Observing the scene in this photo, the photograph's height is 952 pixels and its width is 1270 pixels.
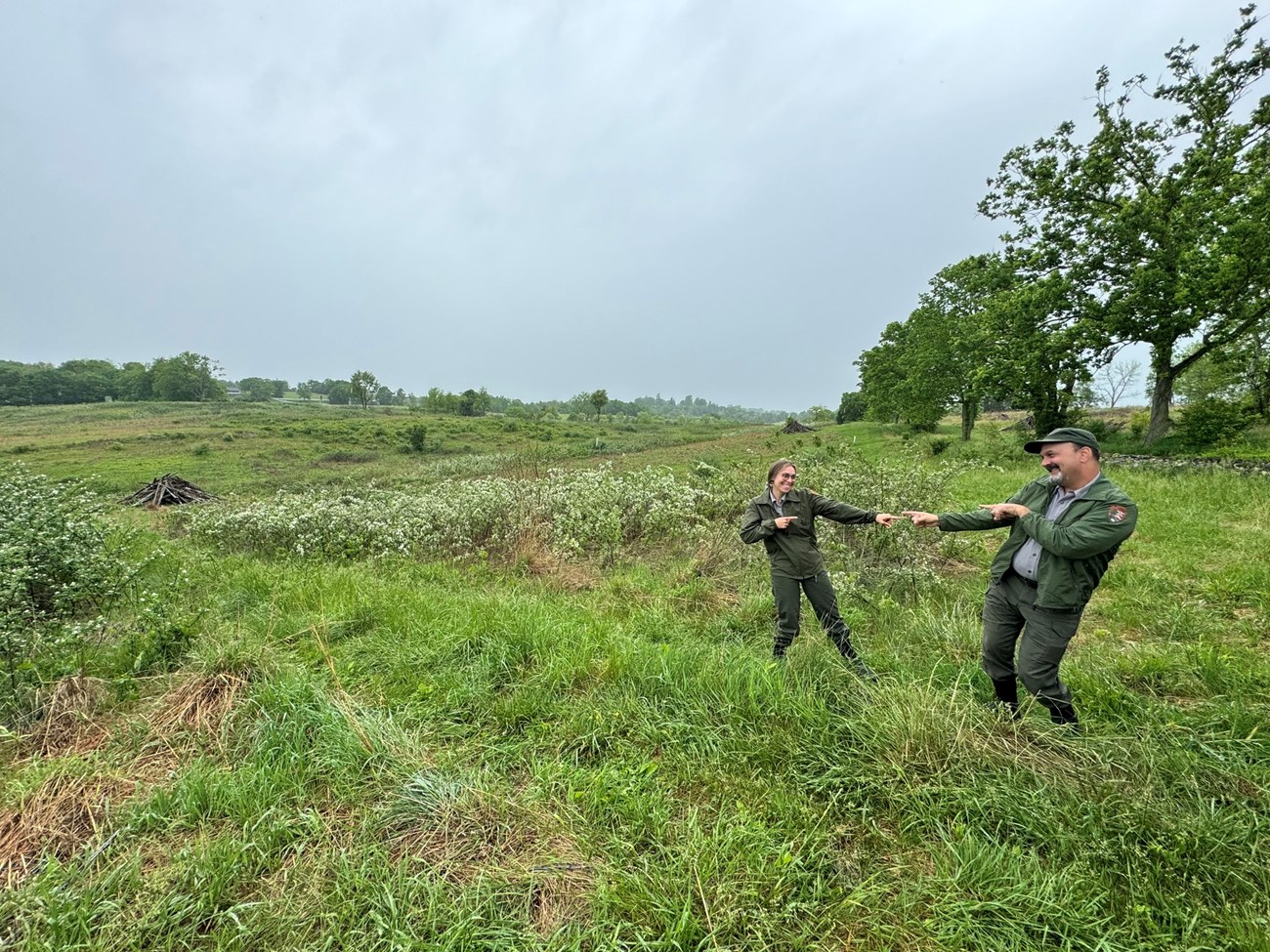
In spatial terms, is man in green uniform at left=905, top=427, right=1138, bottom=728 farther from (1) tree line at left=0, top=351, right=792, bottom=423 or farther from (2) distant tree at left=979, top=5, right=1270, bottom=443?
(1) tree line at left=0, top=351, right=792, bottom=423

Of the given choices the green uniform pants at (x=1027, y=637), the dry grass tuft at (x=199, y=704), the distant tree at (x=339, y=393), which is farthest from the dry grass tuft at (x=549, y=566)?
the distant tree at (x=339, y=393)

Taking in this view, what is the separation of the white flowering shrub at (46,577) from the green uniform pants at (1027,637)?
21.6ft

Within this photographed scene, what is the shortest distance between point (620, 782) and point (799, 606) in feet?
7.22

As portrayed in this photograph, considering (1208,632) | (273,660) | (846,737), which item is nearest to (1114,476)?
(1208,632)

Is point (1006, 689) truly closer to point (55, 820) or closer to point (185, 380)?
point (55, 820)

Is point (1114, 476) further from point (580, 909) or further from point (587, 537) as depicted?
point (580, 909)

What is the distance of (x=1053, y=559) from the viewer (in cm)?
295

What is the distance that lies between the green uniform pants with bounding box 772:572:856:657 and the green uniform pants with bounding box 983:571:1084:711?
1.07 metres

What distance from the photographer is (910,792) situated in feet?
8.41

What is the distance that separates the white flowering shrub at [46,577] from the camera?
3617 mm

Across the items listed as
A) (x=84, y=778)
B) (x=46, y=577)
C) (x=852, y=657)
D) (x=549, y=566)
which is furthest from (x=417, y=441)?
(x=852, y=657)

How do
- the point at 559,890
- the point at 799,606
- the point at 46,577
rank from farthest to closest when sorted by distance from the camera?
the point at 46,577
the point at 799,606
the point at 559,890

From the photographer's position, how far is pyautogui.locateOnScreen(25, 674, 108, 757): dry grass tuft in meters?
3.07

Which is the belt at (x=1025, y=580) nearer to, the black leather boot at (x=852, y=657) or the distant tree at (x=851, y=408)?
the black leather boot at (x=852, y=657)
